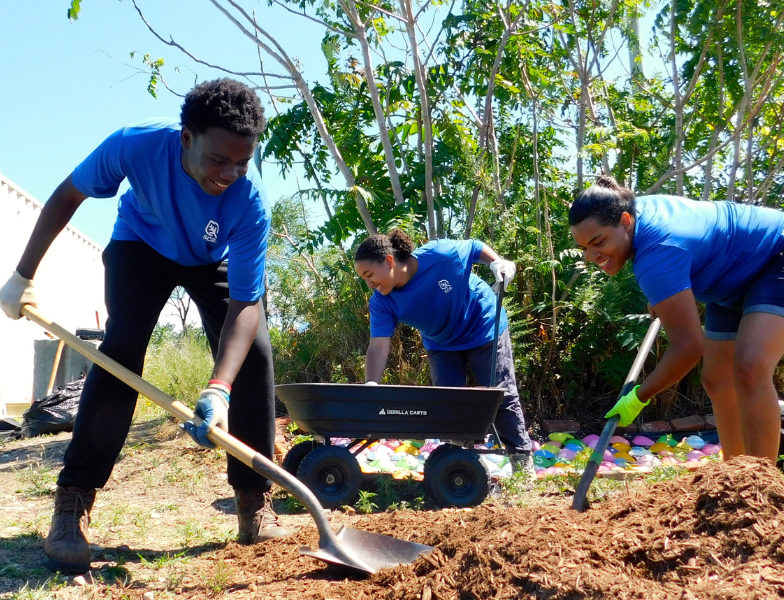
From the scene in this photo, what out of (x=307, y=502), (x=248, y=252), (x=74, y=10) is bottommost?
(x=307, y=502)

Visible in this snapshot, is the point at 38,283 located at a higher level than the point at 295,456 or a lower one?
higher

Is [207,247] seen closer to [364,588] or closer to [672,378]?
[364,588]

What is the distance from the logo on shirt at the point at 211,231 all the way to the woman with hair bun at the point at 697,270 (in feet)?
4.33

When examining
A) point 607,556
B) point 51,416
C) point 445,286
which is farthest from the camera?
point 51,416

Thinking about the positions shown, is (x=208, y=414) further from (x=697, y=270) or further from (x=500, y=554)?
Answer: (x=697, y=270)

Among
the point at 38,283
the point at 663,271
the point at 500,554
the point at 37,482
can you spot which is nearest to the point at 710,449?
the point at 663,271

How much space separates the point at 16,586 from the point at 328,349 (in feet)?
13.9

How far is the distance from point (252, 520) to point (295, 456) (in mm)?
1158

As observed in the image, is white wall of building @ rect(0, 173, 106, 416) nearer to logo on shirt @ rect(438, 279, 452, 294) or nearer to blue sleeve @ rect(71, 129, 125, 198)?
logo on shirt @ rect(438, 279, 452, 294)

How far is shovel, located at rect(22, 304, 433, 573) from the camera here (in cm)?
232

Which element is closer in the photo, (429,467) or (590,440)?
(429,467)

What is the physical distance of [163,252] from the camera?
8.52 feet

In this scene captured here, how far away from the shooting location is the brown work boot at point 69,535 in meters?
2.39

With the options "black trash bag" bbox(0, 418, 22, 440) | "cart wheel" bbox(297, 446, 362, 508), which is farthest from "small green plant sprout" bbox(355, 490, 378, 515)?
"black trash bag" bbox(0, 418, 22, 440)
